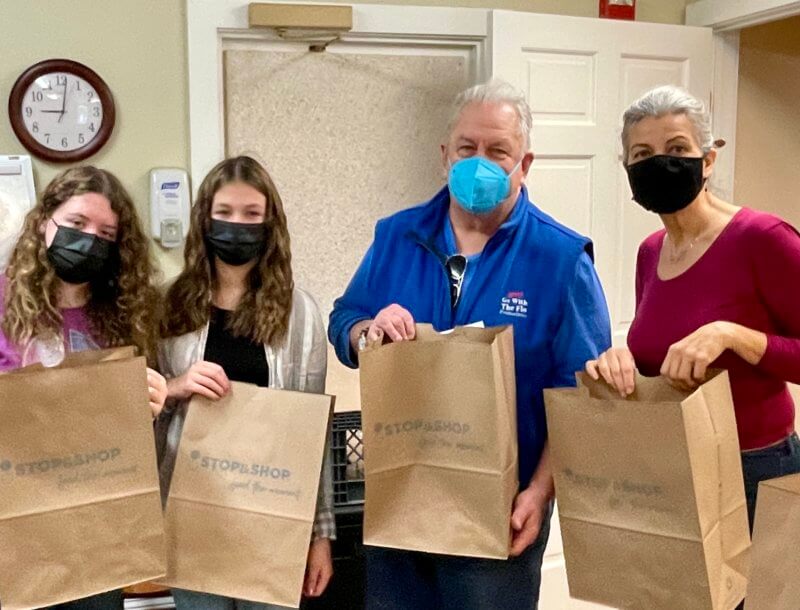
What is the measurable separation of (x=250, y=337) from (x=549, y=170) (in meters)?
1.37

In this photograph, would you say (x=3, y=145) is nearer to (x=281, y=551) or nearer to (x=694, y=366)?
(x=281, y=551)

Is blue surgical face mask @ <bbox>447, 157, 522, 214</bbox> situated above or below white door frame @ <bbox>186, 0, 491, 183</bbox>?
below

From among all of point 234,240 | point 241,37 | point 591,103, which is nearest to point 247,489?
point 234,240

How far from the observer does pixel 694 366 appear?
1151mm

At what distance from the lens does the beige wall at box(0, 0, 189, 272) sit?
2.19 meters

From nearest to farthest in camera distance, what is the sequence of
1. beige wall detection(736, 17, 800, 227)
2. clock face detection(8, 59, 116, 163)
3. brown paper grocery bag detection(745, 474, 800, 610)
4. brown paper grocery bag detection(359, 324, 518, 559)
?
brown paper grocery bag detection(745, 474, 800, 610) < brown paper grocery bag detection(359, 324, 518, 559) < clock face detection(8, 59, 116, 163) < beige wall detection(736, 17, 800, 227)

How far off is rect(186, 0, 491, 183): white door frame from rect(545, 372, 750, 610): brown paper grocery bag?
1524mm

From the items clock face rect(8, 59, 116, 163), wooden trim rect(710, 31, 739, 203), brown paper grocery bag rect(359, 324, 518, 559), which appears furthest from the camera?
wooden trim rect(710, 31, 739, 203)

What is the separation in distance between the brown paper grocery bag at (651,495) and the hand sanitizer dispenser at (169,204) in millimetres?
1480

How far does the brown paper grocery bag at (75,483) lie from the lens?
1122 mm

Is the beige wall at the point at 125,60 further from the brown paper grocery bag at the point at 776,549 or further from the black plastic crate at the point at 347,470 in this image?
the brown paper grocery bag at the point at 776,549

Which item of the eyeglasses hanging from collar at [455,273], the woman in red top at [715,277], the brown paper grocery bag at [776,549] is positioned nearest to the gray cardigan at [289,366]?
the eyeglasses hanging from collar at [455,273]

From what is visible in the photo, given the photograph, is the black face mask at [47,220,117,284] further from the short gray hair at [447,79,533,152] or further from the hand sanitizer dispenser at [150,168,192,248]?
the hand sanitizer dispenser at [150,168,192,248]

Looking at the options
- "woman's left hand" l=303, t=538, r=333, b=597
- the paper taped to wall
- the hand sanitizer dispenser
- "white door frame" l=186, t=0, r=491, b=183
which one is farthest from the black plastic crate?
the paper taped to wall
